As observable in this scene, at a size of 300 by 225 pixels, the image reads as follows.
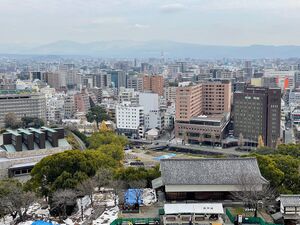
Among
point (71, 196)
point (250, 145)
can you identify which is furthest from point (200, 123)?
point (71, 196)

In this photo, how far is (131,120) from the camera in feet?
197

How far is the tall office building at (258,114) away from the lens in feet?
167

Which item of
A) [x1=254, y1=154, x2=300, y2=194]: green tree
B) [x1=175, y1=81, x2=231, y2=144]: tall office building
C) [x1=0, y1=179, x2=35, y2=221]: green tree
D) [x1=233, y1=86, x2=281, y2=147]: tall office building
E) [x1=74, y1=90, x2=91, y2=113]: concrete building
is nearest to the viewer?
[x1=0, y1=179, x2=35, y2=221]: green tree

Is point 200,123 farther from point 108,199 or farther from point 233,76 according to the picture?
point 233,76

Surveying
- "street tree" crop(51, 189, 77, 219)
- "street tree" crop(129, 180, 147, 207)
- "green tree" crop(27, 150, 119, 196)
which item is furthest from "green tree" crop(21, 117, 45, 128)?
"street tree" crop(129, 180, 147, 207)

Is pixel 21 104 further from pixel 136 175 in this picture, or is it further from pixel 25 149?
pixel 136 175

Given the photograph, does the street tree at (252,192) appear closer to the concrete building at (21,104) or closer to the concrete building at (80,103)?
the concrete building at (21,104)

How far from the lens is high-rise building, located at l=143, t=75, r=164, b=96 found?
285 feet

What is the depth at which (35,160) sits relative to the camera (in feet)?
110

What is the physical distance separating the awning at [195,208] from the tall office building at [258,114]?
33547 millimetres

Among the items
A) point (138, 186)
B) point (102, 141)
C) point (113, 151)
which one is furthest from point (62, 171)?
point (102, 141)

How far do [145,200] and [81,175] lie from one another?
13.0ft

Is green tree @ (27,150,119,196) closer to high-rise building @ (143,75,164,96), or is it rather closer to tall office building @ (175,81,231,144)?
tall office building @ (175,81,231,144)

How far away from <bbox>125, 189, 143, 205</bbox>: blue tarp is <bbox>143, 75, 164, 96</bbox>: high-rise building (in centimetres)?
6401
